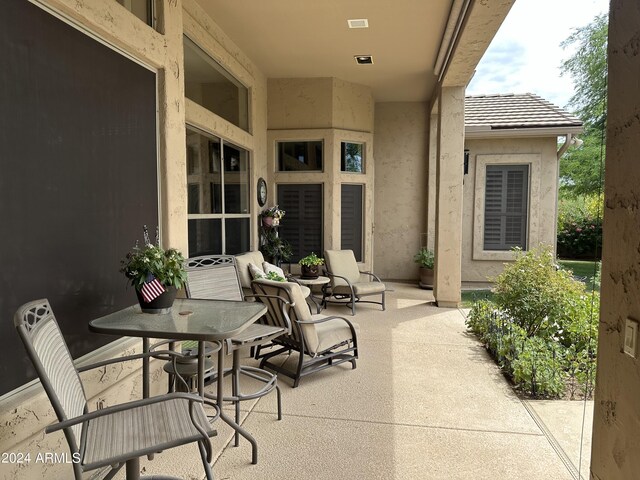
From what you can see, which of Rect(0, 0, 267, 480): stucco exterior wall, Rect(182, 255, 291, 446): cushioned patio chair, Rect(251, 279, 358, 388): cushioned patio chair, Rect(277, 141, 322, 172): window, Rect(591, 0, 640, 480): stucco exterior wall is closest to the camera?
Rect(591, 0, 640, 480): stucco exterior wall

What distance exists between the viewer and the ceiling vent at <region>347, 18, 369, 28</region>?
4645 millimetres

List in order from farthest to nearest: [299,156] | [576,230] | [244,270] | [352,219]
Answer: [576,230], [352,219], [299,156], [244,270]

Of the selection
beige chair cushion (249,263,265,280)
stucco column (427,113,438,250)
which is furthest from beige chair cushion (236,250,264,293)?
stucco column (427,113,438,250)

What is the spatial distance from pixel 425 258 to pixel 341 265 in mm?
2154

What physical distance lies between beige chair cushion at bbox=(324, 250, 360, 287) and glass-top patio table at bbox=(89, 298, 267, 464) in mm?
3773

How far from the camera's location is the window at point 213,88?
13.9ft

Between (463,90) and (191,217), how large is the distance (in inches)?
170

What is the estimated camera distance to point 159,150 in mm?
2994

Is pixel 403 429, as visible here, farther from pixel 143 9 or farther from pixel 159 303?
pixel 143 9

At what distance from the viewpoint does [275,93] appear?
22.5 ft

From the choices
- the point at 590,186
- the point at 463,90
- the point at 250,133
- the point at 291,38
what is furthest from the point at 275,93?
the point at 590,186

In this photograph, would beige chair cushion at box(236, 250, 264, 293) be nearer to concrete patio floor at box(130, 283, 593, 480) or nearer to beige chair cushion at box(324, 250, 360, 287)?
concrete patio floor at box(130, 283, 593, 480)

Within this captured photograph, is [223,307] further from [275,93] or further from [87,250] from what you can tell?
[275,93]

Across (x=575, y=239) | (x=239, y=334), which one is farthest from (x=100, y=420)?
(x=575, y=239)
